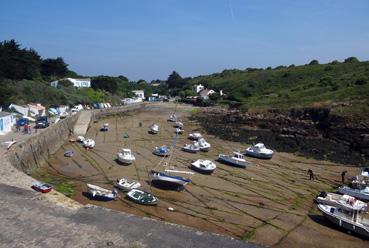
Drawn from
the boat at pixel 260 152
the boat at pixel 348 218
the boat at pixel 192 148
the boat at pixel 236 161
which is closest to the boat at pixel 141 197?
the boat at pixel 348 218

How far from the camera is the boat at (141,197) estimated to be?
23234mm

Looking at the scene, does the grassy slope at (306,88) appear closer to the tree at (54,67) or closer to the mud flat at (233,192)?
the mud flat at (233,192)

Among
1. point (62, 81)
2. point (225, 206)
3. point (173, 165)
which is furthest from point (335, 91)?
point (62, 81)

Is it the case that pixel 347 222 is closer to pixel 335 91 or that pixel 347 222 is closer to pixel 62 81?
pixel 335 91

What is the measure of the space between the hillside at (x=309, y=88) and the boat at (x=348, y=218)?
31830 mm

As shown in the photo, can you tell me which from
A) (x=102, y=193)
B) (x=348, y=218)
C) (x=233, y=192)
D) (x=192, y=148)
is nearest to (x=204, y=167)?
(x=233, y=192)

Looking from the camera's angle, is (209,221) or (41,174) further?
(41,174)

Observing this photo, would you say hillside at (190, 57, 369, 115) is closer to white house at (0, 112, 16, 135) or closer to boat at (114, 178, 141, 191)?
boat at (114, 178, 141, 191)

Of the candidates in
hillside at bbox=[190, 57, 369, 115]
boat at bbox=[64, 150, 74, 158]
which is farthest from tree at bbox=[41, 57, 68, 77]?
boat at bbox=[64, 150, 74, 158]

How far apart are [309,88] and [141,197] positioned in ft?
212

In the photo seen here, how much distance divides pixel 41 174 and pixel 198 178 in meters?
12.5

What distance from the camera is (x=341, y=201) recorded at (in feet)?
75.5

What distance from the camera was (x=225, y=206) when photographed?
23.8 meters

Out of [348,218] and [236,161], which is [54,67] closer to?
[236,161]
